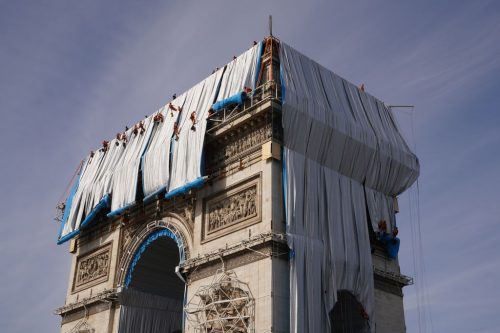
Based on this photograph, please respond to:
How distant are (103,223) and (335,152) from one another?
42.2 ft

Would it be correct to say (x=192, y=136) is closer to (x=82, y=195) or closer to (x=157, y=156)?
(x=157, y=156)

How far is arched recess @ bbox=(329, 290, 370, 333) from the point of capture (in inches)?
924

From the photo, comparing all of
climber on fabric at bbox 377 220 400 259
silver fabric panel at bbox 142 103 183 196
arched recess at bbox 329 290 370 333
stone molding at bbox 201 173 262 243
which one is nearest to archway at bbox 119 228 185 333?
silver fabric panel at bbox 142 103 183 196

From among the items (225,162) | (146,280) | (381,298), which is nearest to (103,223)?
(146,280)

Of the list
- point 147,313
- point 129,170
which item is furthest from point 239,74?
point 147,313

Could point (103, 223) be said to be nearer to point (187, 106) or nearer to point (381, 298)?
point (187, 106)

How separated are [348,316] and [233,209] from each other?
6139 millimetres

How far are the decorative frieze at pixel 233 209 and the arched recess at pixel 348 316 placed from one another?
4593 millimetres

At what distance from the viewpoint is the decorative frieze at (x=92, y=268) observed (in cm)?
3005

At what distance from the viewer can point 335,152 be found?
2475 centimetres

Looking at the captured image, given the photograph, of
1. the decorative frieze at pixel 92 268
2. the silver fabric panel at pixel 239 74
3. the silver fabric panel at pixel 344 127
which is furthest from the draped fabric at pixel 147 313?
the silver fabric panel at pixel 344 127

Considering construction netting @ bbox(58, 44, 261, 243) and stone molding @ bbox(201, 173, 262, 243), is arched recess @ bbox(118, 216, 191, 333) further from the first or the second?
stone molding @ bbox(201, 173, 262, 243)

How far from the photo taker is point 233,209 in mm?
23922

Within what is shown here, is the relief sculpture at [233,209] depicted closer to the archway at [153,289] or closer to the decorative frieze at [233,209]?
the decorative frieze at [233,209]
